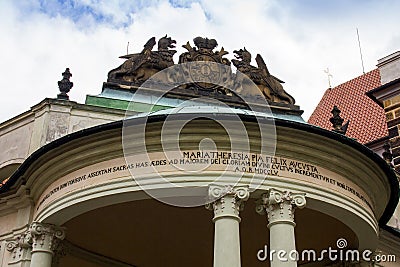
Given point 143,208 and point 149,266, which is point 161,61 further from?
point 149,266

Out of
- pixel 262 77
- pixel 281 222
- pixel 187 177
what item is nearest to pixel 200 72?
pixel 262 77

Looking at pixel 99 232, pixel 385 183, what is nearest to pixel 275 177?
pixel 385 183

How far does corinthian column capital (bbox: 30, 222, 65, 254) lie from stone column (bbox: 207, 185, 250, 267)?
11.5ft

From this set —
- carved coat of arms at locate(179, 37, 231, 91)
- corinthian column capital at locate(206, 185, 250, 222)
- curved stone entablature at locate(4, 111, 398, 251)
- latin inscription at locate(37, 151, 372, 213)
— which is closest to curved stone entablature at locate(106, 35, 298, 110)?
carved coat of arms at locate(179, 37, 231, 91)

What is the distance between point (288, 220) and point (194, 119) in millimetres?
2597

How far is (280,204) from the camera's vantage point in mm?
12258

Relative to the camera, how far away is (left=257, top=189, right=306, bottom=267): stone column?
38.1 feet

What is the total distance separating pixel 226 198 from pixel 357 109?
2074 centimetres

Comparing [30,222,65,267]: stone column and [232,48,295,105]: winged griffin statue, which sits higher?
[232,48,295,105]: winged griffin statue

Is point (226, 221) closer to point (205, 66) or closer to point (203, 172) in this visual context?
point (203, 172)

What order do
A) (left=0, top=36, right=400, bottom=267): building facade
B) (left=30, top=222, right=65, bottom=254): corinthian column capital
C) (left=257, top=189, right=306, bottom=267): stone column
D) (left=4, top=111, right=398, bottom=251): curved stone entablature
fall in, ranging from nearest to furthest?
(left=257, top=189, right=306, bottom=267): stone column < (left=0, top=36, right=400, bottom=267): building facade < (left=4, top=111, right=398, bottom=251): curved stone entablature < (left=30, top=222, right=65, bottom=254): corinthian column capital

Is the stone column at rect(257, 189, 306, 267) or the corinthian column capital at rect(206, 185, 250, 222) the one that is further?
the corinthian column capital at rect(206, 185, 250, 222)

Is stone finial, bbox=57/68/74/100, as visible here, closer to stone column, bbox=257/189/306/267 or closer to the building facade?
the building facade

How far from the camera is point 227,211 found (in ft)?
38.9
